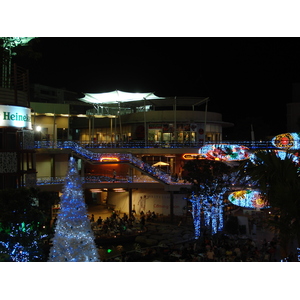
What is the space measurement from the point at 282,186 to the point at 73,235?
21.3 ft

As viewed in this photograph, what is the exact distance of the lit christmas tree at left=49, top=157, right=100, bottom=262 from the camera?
1183cm

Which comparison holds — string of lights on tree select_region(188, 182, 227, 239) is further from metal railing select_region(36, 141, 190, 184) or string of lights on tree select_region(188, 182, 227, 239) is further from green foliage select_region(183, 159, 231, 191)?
metal railing select_region(36, 141, 190, 184)

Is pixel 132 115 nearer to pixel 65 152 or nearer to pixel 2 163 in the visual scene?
pixel 65 152

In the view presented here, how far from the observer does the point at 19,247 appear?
500 inches

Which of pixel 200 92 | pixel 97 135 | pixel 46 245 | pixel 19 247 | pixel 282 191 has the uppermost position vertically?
pixel 200 92

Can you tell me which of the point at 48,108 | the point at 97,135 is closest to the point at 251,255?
the point at 48,108

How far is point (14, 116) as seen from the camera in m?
19.2

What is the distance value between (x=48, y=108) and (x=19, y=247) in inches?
959

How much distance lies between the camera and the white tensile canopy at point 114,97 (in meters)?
36.6

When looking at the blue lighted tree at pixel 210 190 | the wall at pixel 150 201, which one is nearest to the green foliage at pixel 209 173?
the blue lighted tree at pixel 210 190

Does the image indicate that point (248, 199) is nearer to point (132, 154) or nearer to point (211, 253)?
point (211, 253)

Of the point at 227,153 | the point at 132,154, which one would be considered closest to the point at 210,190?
the point at 227,153

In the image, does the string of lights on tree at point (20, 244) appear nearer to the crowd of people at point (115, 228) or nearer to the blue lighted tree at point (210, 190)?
the crowd of people at point (115, 228)

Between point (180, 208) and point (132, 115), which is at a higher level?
point (132, 115)
